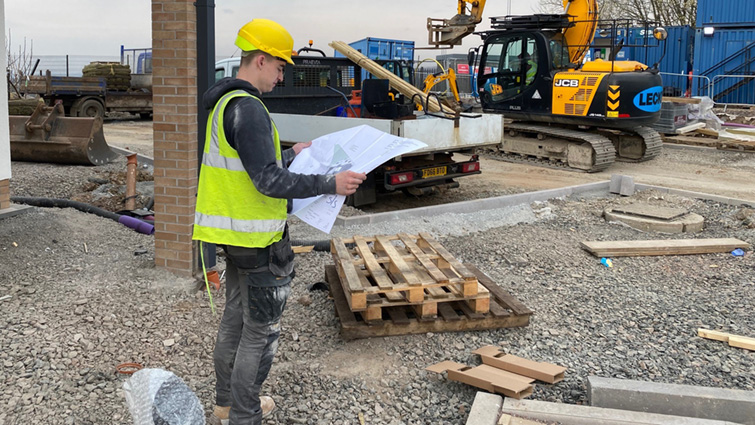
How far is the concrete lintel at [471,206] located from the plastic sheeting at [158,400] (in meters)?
5.25

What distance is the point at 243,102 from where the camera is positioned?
3291 mm

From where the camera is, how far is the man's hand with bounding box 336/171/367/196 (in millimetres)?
3436

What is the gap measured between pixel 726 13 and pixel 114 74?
76.9 ft

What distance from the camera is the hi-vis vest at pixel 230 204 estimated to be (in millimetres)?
3416

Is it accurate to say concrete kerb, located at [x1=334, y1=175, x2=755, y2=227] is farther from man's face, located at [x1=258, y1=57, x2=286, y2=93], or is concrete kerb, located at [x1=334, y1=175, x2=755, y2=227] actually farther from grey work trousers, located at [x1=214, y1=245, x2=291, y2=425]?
man's face, located at [x1=258, y1=57, x2=286, y2=93]

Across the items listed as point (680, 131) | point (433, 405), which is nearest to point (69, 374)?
point (433, 405)

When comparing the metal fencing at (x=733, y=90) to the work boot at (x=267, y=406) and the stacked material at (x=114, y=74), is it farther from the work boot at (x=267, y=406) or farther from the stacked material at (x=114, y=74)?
the work boot at (x=267, y=406)

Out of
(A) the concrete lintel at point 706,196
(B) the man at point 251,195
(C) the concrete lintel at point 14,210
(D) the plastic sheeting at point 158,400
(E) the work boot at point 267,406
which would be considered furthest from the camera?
(A) the concrete lintel at point 706,196

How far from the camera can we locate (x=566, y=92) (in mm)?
14758

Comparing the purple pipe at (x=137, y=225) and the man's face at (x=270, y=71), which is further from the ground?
the man's face at (x=270, y=71)

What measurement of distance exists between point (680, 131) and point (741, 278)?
11.8 m

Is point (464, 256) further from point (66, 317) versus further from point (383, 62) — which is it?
point (383, 62)

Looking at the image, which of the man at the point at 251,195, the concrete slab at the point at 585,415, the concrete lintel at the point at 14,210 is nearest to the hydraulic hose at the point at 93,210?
the concrete lintel at the point at 14,210

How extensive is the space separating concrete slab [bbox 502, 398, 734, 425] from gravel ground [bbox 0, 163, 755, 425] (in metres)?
0.36
